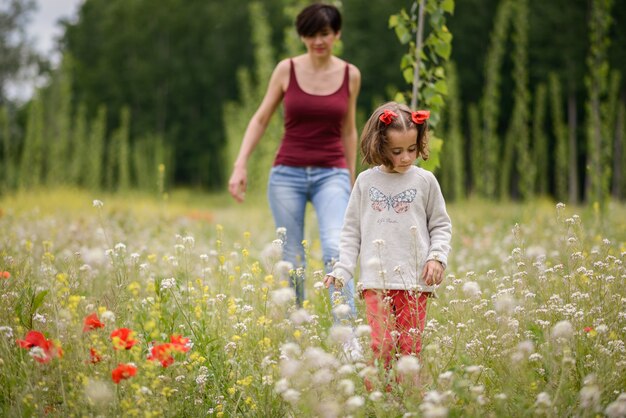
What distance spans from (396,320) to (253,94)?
1741 centimetres

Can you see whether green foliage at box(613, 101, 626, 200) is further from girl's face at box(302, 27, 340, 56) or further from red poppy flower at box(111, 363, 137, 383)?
red poppy flower at box(111, 363, 137, 383)

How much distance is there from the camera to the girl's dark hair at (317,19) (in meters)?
4.19

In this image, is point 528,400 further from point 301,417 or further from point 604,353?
point 301,417

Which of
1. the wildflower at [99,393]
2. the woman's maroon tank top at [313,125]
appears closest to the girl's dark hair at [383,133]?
the woman's maroon tank top at [313,125]

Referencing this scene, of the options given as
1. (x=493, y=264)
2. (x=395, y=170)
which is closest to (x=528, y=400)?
(x=395, y=170)

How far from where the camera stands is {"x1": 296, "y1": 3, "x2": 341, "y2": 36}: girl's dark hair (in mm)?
4191

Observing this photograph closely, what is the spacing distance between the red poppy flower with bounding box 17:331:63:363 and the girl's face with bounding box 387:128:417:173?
171 cm

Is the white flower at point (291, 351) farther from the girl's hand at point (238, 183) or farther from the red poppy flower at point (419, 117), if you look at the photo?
the girl's hand at point (238, 183)

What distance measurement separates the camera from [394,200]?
3152mm

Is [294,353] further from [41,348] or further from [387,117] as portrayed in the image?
[387,117]

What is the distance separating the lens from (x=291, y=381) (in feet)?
8.66

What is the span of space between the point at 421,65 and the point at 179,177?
3435 centimetres

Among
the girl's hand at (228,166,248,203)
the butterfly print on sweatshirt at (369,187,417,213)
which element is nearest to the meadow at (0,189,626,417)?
the butterfly print on sweatshirt at (369,187,417,213)

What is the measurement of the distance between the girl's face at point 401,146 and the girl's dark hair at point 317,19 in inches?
54.9
